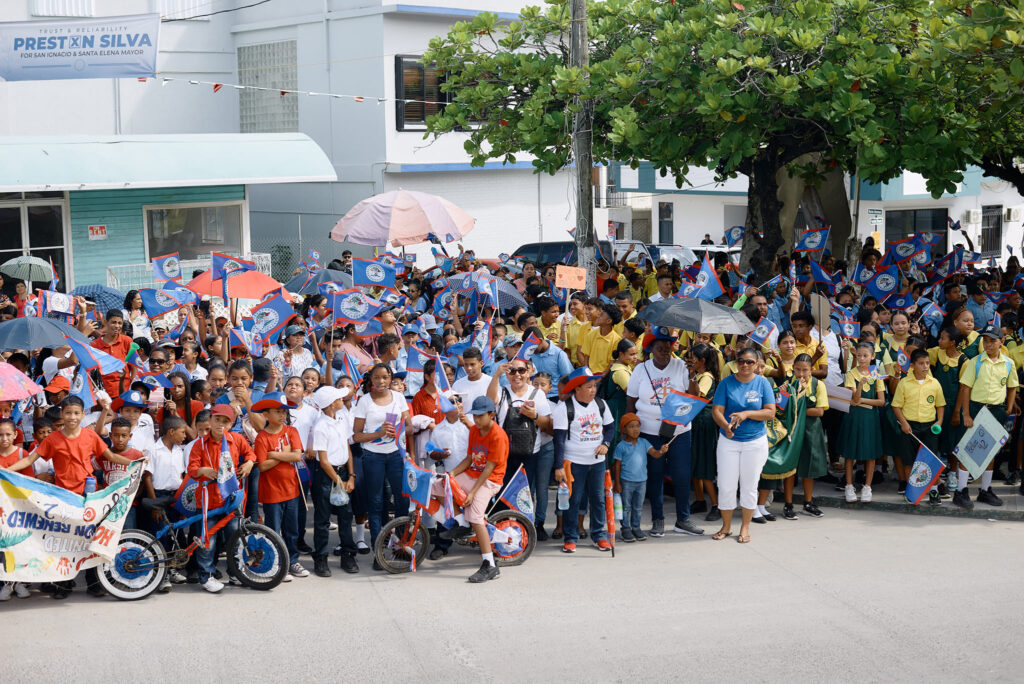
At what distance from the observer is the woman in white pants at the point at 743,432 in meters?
10.0

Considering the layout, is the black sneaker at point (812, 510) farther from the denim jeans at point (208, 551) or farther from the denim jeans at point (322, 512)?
the denim jeans at point (208, 551)

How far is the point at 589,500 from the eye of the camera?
33.3 feet

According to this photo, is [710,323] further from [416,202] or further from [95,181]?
[95,181]

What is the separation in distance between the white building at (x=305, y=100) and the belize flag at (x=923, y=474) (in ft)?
48.4

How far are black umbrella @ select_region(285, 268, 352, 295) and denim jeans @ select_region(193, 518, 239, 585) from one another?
16.2ft

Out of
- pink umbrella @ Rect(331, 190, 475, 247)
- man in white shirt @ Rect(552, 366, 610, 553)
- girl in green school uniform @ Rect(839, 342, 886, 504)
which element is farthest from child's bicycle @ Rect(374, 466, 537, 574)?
pink umbrella @ Rect(331, 190, 475, 247)

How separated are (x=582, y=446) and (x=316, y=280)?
548 centimetres

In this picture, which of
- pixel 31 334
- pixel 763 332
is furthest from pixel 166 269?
pixel 763 332

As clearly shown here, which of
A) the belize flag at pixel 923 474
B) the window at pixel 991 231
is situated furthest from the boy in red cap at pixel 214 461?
Answer: the window at pixel 991 231

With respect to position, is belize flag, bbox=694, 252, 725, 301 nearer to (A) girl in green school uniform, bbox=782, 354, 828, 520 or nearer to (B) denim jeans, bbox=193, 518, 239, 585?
(A) girl in green school uniform, bbox=782, 354, 828, 520

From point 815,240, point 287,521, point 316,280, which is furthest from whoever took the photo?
point 815,240

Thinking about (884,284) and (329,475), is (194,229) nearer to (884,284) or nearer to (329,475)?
(884,284)

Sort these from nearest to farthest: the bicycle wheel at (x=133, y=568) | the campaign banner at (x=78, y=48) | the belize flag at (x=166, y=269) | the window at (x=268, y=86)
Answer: the bicycle wheel at (x=133, y=568)
the belize flag at (x=166, y=269)
the campaign banner at (x=78, y=48)
the window at (x=268, y=86)

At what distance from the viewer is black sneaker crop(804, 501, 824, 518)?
11.0m
